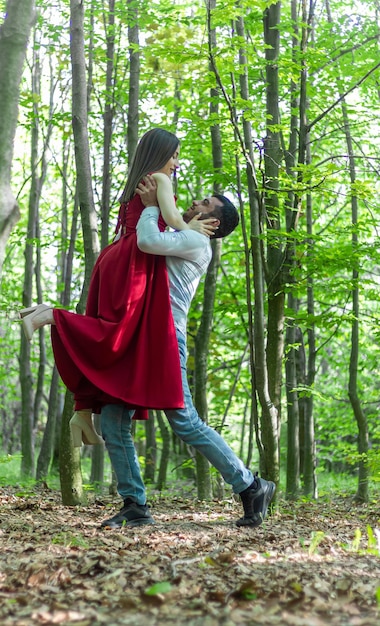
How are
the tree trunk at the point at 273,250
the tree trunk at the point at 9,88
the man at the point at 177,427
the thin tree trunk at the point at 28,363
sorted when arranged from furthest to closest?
the thin tree trunk at the point at 28,363 → the tree trunk at the point at 273,250 → the man at the point at 177,427 → the tree trunk at the point at 9,88

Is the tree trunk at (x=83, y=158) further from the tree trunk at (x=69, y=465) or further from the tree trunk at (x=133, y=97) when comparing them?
the tree trunk at (x=133, y=97)

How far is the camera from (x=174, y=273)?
4.18m

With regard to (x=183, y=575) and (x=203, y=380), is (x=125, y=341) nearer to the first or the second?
(x=183, y=575)

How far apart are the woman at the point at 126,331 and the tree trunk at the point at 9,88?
3.56ft

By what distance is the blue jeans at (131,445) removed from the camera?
402 centimetres

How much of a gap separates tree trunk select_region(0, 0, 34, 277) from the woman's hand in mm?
1550

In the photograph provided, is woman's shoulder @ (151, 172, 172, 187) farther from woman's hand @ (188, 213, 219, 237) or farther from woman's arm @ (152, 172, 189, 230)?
woman's hand @ (188, 213, 219, 237)

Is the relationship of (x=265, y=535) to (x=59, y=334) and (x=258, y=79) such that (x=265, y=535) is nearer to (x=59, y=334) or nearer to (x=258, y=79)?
(x=59, y=334)

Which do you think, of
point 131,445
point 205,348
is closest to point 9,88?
point 131,445

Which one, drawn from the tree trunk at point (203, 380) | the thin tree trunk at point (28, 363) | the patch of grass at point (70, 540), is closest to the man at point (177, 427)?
the patch of grass at point (70, 540)

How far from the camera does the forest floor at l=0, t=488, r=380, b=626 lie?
2.29 metres

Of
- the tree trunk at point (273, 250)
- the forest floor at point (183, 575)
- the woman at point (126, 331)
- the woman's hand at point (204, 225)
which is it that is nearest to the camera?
the forest floor at point (183, 575)

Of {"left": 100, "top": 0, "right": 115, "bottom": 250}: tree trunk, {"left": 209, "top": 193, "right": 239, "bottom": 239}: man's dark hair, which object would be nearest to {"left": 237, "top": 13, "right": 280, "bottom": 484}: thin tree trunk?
{"left": 209, "top": 193, "right": 239, "bottom": 239}: man's dark hair

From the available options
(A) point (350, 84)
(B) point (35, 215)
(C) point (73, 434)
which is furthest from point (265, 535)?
(B) point (35, 215)
